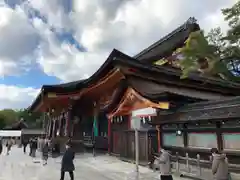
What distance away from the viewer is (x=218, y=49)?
10.5 meters

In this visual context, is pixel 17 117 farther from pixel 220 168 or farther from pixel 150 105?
pixel 220 168

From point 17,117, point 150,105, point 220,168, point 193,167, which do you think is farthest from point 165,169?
point 17,117

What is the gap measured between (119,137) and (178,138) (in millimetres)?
7498

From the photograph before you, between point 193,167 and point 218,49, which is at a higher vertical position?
point 218,49

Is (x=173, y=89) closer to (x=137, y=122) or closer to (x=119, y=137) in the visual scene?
(x=119, y=137)

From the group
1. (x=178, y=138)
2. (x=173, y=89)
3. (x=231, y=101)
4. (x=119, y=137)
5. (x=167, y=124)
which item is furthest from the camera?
(x=119, y=137)

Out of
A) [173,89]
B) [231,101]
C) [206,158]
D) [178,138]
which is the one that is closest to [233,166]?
[206,158]

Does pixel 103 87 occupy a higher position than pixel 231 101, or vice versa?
pixel 103 87

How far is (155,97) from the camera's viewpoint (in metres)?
12.7

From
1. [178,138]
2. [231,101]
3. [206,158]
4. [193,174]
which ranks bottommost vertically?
[193,174]

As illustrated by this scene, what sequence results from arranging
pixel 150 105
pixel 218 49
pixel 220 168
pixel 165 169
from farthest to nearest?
pixel 150 105 < pixel 218 49 < pixel 165 169 < pixel 220 168

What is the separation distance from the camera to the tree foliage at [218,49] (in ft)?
32.9

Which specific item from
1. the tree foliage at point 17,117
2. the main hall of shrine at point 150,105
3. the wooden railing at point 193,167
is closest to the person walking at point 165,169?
the wooden railing at point 193,167

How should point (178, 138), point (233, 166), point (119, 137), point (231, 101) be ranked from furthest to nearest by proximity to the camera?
1. point (119, 137)
2. point (178, 138)
3. point (231, 101)
4. point (233, 166)
